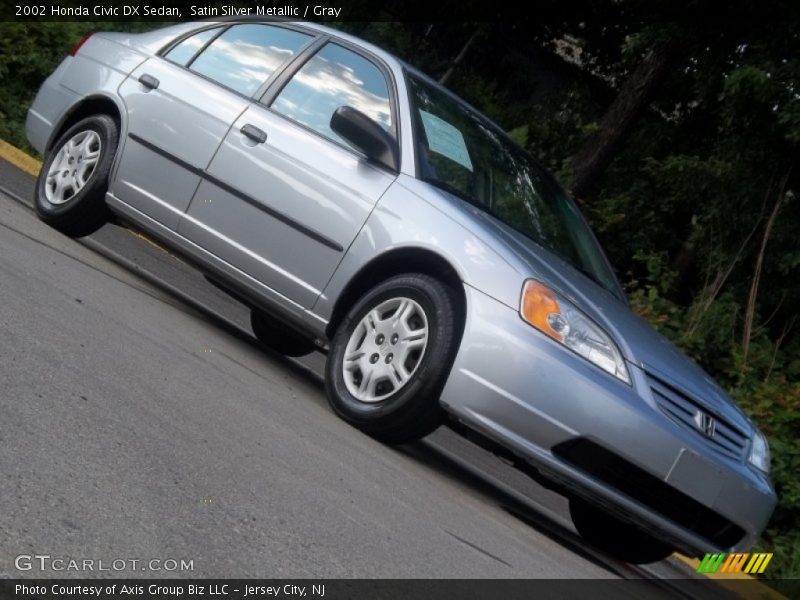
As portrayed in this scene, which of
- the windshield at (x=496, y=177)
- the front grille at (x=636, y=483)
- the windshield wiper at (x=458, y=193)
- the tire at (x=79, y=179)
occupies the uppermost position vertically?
the windshield at (x=496, y=177)

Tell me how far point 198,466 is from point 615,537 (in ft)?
9.52

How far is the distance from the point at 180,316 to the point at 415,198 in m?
1.66

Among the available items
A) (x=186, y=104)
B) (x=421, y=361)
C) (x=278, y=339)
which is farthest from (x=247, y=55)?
(x=421, y=361)

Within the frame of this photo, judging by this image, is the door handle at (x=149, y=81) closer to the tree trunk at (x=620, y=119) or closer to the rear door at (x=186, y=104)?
the rear door at (x=186, y=104)

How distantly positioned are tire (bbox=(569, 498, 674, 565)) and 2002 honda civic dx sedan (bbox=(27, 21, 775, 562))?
0.01 meters

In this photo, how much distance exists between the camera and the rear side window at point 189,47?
26.3 feet

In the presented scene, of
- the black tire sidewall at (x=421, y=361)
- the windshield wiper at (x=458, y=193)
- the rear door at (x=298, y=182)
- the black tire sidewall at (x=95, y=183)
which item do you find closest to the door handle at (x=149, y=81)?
the black tire sidewall at (x=95, y=183)

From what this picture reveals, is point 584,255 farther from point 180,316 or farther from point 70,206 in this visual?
point 70,206

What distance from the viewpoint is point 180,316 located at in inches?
291

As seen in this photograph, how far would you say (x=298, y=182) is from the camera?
6809 mm

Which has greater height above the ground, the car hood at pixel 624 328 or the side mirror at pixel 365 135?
the side mirror at pixel 365 135

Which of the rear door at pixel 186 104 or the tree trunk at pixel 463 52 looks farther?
the tree trunk at pixel 463 52

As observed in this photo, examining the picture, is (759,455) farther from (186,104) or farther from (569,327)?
(186,104)

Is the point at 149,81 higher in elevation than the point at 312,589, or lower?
higher
